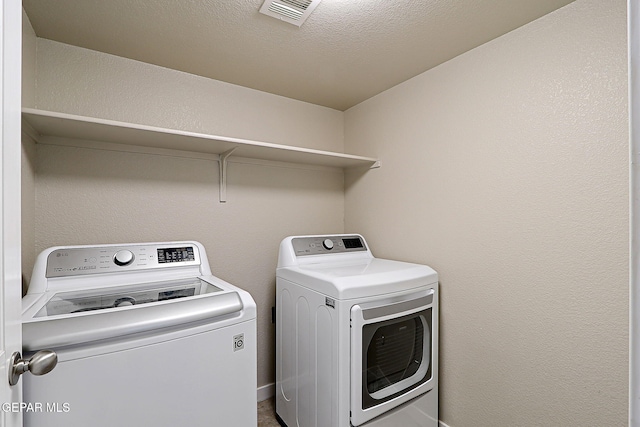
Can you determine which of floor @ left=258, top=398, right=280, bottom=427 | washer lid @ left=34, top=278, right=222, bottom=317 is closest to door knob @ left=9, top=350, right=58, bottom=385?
washer lid @ left=34, top=278, right=222, bottom=317

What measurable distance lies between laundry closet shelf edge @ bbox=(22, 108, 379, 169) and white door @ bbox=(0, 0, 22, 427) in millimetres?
784

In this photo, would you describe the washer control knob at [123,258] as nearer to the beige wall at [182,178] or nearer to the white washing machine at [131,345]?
the white washing machine at [131,345]

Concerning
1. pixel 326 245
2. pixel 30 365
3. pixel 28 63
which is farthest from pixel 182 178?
pixel 30 365

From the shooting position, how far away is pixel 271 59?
1.87 metres

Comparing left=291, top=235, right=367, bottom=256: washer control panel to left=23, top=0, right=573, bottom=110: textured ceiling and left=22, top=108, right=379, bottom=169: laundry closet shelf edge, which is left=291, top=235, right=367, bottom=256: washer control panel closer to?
left=22, top=108, right=379, bottom=169: laundry closet shelf edge

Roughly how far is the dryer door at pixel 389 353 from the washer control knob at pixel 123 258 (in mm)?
1127

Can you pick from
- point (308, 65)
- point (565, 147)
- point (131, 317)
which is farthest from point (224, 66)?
point (565, 147)

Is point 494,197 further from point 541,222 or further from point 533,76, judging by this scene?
point 533,76

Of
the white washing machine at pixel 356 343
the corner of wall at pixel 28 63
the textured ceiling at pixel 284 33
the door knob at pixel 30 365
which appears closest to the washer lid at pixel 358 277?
the white washing machine at pixel 356 343

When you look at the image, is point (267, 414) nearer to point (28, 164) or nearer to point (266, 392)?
point (266, 392)

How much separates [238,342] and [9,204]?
844 mm

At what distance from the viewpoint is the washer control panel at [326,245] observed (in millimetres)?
2049

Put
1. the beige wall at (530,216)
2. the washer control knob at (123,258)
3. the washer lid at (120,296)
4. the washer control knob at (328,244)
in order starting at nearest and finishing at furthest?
1. the washer lid at (120,296)
2. the beige wall at (530,216)
3. the washer control knob at (123,258)
4. the washer control knob at (328,244)

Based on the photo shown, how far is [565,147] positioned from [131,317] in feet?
6.20
